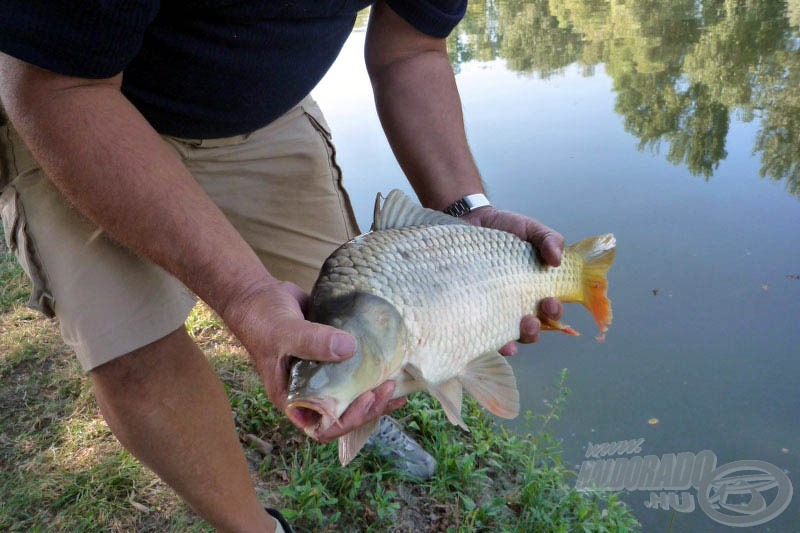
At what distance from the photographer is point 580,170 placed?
4.75 m

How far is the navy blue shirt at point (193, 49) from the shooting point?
3.62 ft

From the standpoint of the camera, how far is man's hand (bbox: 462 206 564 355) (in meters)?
1.53

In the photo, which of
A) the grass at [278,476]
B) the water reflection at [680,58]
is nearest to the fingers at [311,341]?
the grass at [278,476]

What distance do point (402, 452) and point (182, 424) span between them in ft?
3.03

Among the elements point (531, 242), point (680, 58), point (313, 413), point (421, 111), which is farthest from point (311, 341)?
point (680, 58)

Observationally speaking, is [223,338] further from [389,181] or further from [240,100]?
[389,181]

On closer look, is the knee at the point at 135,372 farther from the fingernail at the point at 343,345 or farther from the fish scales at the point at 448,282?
the fingernail at the point at 343,345

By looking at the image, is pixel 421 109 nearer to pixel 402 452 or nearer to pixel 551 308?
pixel 551 308

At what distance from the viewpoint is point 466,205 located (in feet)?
5.87

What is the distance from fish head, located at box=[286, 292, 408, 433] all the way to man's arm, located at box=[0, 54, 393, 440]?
5cm

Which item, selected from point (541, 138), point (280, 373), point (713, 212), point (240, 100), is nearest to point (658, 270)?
point (713, 212)

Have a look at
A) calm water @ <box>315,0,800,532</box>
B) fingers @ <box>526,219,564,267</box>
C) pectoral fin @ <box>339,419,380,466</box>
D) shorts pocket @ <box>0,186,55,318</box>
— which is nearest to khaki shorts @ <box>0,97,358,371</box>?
shorts pocket @ <box>0,186,55,318</box>

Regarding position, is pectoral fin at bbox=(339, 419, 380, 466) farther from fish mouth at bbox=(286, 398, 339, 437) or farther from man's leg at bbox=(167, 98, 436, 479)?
man's leg at bbox=(167, 98, 436, 479)

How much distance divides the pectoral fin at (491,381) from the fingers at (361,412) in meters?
0.29
